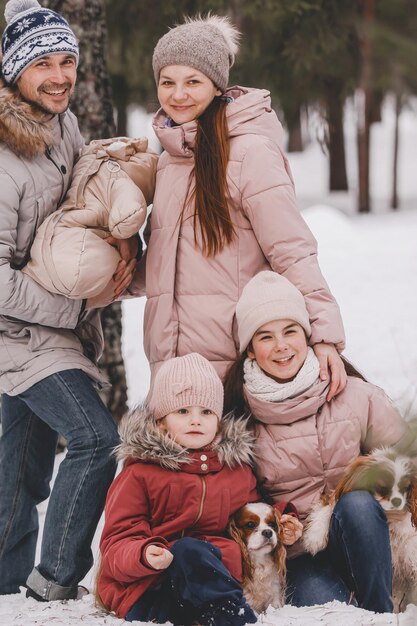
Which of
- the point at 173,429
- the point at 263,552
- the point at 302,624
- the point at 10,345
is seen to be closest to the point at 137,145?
the point at 10,345

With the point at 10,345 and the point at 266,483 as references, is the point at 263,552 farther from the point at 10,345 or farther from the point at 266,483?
the point at 10,345

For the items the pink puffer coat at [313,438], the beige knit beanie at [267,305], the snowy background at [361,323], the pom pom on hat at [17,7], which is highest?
the pom pom on hat at [17,7]

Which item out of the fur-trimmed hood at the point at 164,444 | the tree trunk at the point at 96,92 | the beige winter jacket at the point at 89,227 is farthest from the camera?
the tree trunk at the point at 96,92

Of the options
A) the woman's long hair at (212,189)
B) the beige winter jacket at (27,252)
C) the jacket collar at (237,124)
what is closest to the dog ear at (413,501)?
the woman's long hair at (212,189)

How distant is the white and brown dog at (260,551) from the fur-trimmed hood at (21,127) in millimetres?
1589

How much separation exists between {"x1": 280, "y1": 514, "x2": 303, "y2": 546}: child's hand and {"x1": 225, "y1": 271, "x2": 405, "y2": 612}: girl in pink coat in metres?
0.10

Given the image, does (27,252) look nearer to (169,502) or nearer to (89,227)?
(89,227)

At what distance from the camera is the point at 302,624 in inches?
125

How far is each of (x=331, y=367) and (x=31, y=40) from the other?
172 cm

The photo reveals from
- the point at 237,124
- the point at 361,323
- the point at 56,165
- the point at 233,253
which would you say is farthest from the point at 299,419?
the point at 361,323

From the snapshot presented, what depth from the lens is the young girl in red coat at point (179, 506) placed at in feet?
10.5

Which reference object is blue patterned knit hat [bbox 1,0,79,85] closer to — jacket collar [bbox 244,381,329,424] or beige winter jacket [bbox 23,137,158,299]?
A: beige winter jacket [bbox 23,137,158,299]

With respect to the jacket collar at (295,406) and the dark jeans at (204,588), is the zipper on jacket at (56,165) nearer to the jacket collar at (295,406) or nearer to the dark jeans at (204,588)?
the jacket collar at (295,406)

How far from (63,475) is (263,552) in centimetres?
88
